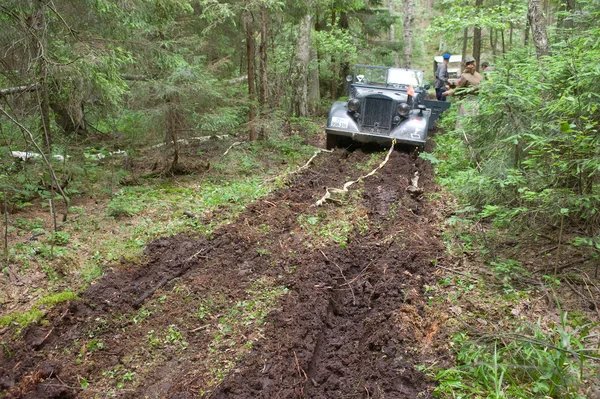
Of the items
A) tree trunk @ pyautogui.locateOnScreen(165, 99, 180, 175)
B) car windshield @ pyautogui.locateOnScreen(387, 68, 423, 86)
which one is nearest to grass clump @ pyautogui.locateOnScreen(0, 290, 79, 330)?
tree trunk @ pyautogui.locateOnScreen(165, 99, 180, 175)

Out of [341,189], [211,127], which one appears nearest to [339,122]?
[341,189]

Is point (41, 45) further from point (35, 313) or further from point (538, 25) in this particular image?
point (538, 25)

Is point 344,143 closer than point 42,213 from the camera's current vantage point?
No

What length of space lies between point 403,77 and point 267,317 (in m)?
9.38

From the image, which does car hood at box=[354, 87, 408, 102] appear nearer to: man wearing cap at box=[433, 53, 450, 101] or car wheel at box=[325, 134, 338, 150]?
car wheel at box=[325, 134, 338, 150]

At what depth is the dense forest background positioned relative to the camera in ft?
13.5

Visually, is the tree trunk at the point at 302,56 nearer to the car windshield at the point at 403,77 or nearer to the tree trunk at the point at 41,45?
the car windshield at the point at 403,77

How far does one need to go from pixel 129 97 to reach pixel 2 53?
212cm

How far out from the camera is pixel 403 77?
38.1ft

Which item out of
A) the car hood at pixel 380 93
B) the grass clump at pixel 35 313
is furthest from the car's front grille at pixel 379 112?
the grass clump at pixel 35 313

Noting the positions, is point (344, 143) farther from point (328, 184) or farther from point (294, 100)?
point (294, 100)

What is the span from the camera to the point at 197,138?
33.4ft

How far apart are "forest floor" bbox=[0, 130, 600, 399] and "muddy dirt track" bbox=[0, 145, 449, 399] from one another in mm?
13

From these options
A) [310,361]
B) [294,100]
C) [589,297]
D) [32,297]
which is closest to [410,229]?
[589,297]
